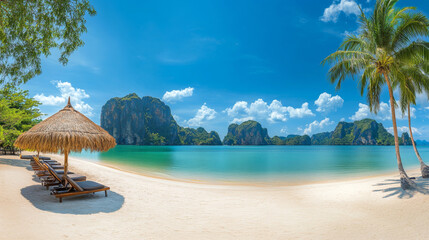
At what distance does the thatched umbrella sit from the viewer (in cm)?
580

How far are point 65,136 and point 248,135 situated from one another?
158800mm

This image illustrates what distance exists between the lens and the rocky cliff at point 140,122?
130000mm

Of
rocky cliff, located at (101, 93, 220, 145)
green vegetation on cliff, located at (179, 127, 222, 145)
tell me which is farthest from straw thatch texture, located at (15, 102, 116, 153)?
green vegetation on cliff, located at (179, 127, 222, 145)

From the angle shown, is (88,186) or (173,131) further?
(173,131)

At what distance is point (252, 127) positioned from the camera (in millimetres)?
161500

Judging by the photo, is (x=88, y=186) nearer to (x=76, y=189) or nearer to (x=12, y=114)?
(x=76, y=189)

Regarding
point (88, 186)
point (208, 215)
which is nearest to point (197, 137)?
point (88, 186)

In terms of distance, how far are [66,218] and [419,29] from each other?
443 inches

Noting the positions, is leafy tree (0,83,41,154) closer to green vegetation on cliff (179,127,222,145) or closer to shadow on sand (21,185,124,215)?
shadow on sand (21,185,124,215)

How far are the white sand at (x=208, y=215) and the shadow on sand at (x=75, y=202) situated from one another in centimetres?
2

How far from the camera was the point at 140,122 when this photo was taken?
435 feet

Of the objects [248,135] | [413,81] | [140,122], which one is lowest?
[413,81]

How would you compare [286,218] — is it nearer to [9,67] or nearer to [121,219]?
[121,219]

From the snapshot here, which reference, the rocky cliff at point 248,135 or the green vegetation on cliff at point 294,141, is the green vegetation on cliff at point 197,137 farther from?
the green vegetation on cliff at point 294,141
